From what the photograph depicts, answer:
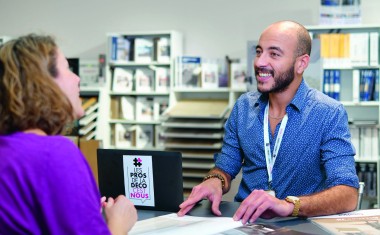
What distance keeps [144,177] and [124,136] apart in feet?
13.3

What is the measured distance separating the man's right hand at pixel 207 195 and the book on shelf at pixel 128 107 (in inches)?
149

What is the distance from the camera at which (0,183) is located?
0.97 meters

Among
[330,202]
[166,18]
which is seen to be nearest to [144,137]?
[166,18]

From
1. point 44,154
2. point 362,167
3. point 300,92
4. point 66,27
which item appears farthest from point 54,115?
point 66,27

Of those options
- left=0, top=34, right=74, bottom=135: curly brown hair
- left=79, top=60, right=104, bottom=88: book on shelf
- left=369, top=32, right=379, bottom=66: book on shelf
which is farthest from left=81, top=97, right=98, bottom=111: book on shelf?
left=0, top=34, right=74, bottom=135: curly brown hair

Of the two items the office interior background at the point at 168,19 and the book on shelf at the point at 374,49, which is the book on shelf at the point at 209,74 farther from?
the book on shelf at the point at 374,49

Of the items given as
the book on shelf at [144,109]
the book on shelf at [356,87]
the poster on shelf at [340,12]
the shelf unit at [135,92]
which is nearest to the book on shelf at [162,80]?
the shelf unit at [135,92]

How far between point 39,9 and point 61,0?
0.33 meters

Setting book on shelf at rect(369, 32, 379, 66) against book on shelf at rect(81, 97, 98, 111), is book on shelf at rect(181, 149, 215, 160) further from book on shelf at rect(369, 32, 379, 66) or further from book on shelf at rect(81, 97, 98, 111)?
book on shelf at rect(369, 32, 379, 66)

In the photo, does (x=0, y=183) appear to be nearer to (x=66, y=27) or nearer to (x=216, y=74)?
(x=216, y=74)

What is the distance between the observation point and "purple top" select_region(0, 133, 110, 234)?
0.96m

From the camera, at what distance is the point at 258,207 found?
1486 millimetres

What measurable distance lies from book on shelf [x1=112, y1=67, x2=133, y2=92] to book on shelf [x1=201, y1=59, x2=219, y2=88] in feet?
2.71

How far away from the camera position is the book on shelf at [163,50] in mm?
5441
